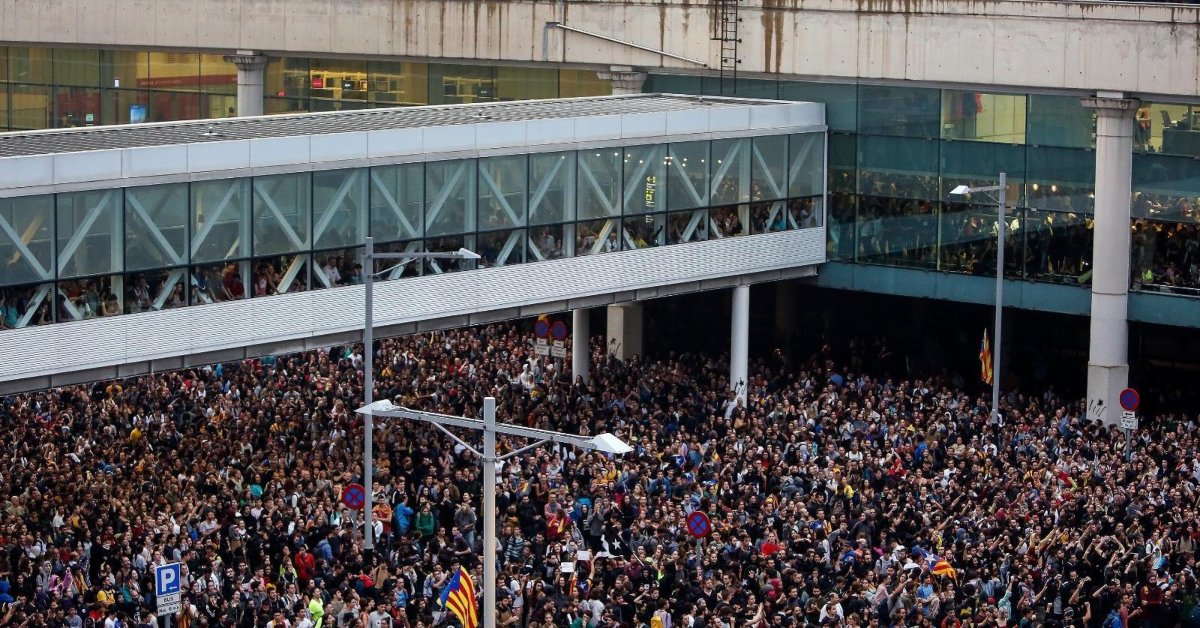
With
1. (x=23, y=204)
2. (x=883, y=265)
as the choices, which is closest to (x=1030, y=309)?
(x=883, y=265)

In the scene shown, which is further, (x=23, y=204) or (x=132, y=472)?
(x=132, y=472)

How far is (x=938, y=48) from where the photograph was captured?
47.9 m

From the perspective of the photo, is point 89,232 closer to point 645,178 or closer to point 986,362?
point 645,178

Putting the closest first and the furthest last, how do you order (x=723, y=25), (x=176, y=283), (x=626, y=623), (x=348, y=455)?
(x=626, y=623) < (x=176, y=283) < (x=348, y=455) < (x=723, y=25)

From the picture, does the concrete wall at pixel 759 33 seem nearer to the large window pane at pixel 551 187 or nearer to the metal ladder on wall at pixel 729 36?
the metal ladder on wall at pixel 729 36

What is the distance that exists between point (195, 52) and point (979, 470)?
110 ft

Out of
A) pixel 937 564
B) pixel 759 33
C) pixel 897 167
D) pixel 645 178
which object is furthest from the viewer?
pixel 759 33

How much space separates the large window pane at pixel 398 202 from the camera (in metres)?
39.0

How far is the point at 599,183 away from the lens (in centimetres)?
4406

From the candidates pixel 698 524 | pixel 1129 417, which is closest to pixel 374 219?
pixel 698 524

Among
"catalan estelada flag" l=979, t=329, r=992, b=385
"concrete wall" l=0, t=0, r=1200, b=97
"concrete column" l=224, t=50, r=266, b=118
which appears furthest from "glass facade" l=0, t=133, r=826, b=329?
"concrete column" l=224, t=50, r=266, b=118

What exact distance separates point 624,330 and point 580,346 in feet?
15.8

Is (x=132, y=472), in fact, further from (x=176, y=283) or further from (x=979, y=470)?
(x=979, y=470)

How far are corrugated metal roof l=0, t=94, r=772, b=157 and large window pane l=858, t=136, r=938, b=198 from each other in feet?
9.32
